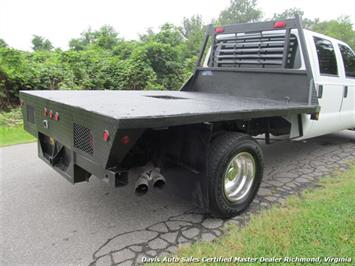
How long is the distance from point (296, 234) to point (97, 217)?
75.4 inches

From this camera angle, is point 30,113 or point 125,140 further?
point 30,113

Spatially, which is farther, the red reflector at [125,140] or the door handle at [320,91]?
the door handle at [320,91]

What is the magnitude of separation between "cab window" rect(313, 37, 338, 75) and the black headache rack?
0.45 m

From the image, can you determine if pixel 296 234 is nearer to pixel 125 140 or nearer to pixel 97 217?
pixel 125 140

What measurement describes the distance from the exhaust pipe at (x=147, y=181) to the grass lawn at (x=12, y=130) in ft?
14.1

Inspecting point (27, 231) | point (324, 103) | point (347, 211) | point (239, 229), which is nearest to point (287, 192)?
point (347, 211)

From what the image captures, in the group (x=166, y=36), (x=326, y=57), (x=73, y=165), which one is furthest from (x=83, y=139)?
(x=166, y=36)

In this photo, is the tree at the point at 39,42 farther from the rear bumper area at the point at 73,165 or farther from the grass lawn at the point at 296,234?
the grass lawn at the point at 296,234

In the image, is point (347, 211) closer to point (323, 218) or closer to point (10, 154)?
point (323, 218)

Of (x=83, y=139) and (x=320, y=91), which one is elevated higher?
(x=320, y=91)

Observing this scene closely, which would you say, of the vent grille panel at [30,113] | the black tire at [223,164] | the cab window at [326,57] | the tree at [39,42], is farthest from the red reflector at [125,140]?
the tree at [39,42]

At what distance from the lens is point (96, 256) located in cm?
250

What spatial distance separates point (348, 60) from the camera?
5.55 meters

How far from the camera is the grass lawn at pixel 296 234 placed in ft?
8.29
